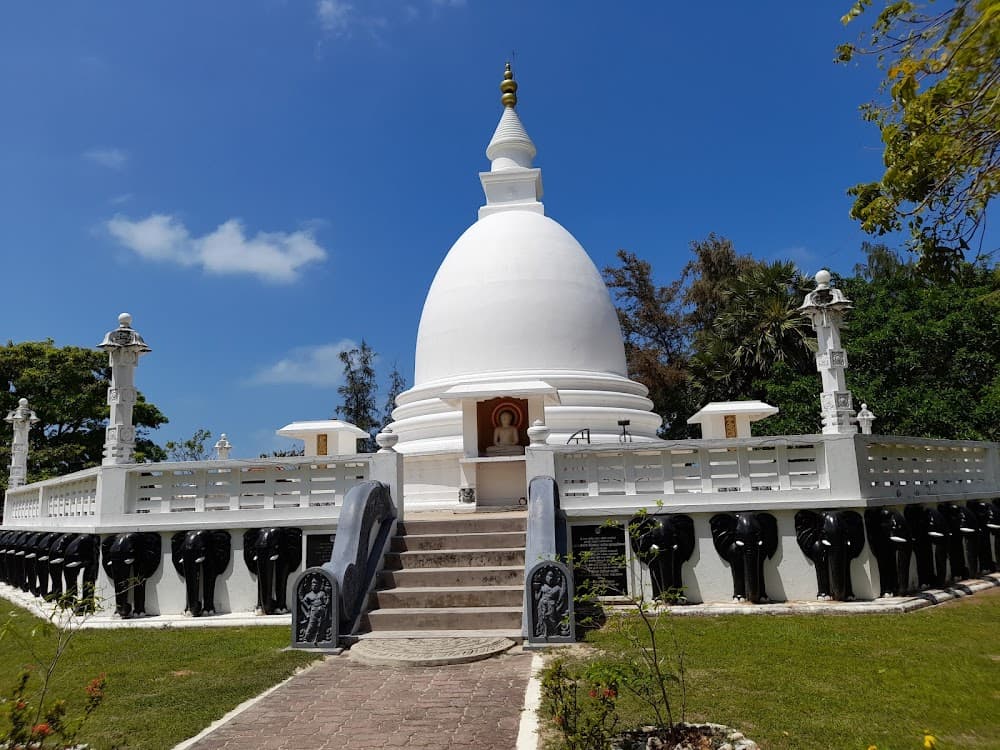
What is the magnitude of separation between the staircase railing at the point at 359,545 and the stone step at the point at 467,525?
0.39 metres

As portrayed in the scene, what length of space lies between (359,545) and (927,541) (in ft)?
30.9

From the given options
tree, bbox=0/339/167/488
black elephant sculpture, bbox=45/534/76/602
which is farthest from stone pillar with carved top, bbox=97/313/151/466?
tree, bbox=0/339/167/488

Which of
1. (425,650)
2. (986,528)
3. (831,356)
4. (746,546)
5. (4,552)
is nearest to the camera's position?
(425,650)

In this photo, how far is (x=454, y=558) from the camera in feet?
35.8

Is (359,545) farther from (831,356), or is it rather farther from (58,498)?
(58,498)

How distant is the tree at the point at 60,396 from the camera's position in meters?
A: 31.9

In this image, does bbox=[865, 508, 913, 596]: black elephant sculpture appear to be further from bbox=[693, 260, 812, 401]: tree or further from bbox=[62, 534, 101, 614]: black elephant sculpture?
bbox=[693, 260, 812, 401]: tree

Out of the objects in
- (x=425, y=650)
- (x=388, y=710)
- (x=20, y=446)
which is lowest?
(x=388, y=710)

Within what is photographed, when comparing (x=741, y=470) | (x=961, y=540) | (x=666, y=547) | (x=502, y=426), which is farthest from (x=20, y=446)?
(x=961, y=540)

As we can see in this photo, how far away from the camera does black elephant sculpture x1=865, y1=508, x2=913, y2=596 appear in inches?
440

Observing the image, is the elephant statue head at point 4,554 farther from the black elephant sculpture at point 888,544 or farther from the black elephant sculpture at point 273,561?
the black elephant sculpture at point 888,544

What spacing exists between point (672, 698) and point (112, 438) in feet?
33.9

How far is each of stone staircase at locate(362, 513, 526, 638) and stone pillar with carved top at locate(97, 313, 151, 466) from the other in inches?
203

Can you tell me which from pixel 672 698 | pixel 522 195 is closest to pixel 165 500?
pixel 672 698
